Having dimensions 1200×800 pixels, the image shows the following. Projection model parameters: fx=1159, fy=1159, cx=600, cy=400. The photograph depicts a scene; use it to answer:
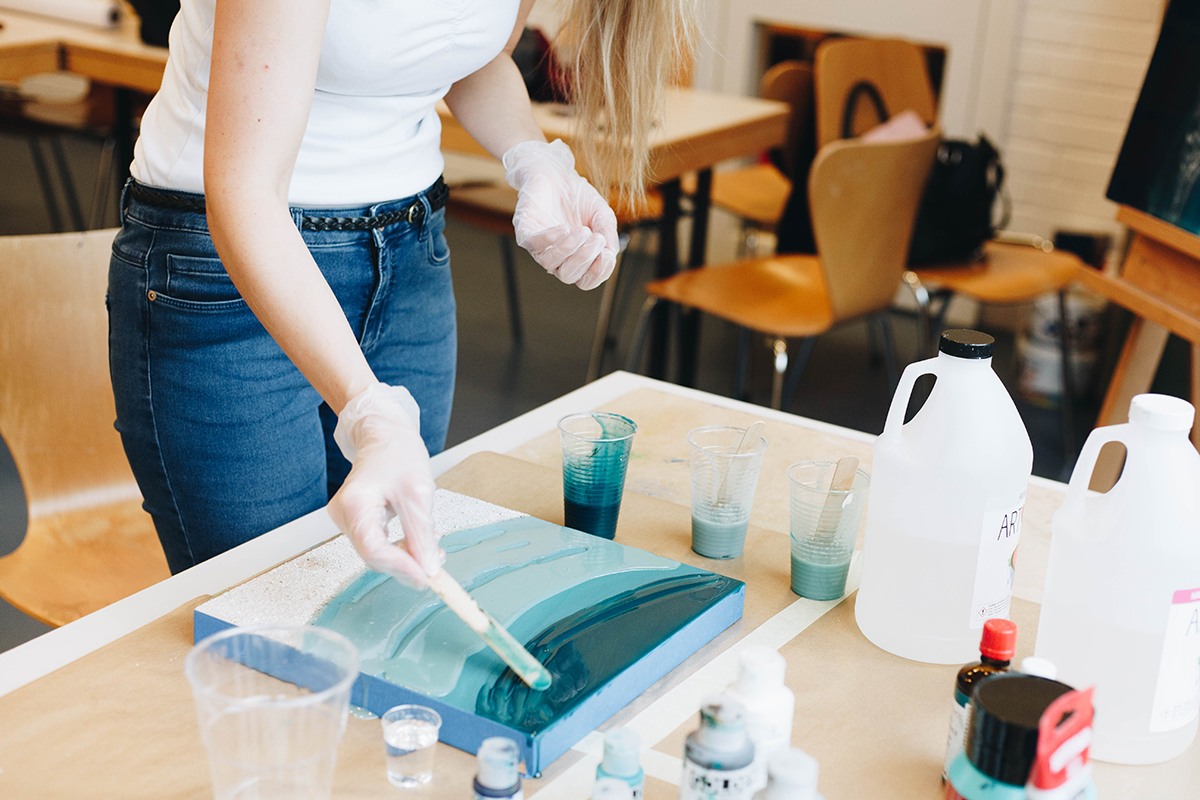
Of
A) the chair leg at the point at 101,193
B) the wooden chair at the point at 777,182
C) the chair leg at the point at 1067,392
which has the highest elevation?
the wooden chair at the point at 777,182

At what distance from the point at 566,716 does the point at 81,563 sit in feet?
3.03

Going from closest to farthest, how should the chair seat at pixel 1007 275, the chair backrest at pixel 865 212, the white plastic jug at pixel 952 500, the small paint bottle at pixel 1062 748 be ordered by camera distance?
the small paint bottle at pixel 1062 748
the white plastic jug at pixel 952 500
the chair backrest at pixel 865 212
the chair seat at pixel 1007 275

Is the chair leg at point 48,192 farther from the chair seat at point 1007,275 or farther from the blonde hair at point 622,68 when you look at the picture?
the blonde hair at point 622,68

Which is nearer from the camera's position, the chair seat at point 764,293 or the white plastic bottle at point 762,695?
the white plastic bottle at point 762,695

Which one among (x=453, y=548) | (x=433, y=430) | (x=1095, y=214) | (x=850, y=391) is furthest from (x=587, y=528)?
(x=1095, y=214)

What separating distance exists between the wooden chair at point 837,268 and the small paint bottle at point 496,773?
1.85 metres

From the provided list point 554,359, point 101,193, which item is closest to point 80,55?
point 101,193

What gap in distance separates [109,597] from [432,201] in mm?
606

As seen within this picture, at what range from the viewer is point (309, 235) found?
1.13 meters

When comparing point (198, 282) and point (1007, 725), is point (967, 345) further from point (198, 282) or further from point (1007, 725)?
point (198, 282)

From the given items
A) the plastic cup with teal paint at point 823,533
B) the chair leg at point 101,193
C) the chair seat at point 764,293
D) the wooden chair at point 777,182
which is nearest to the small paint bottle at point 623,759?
the plastic cup with teal paint at point 823,533

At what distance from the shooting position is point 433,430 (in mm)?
1333

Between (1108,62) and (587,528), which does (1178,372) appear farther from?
(587,528)

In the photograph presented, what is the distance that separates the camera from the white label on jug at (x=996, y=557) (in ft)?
2.68
